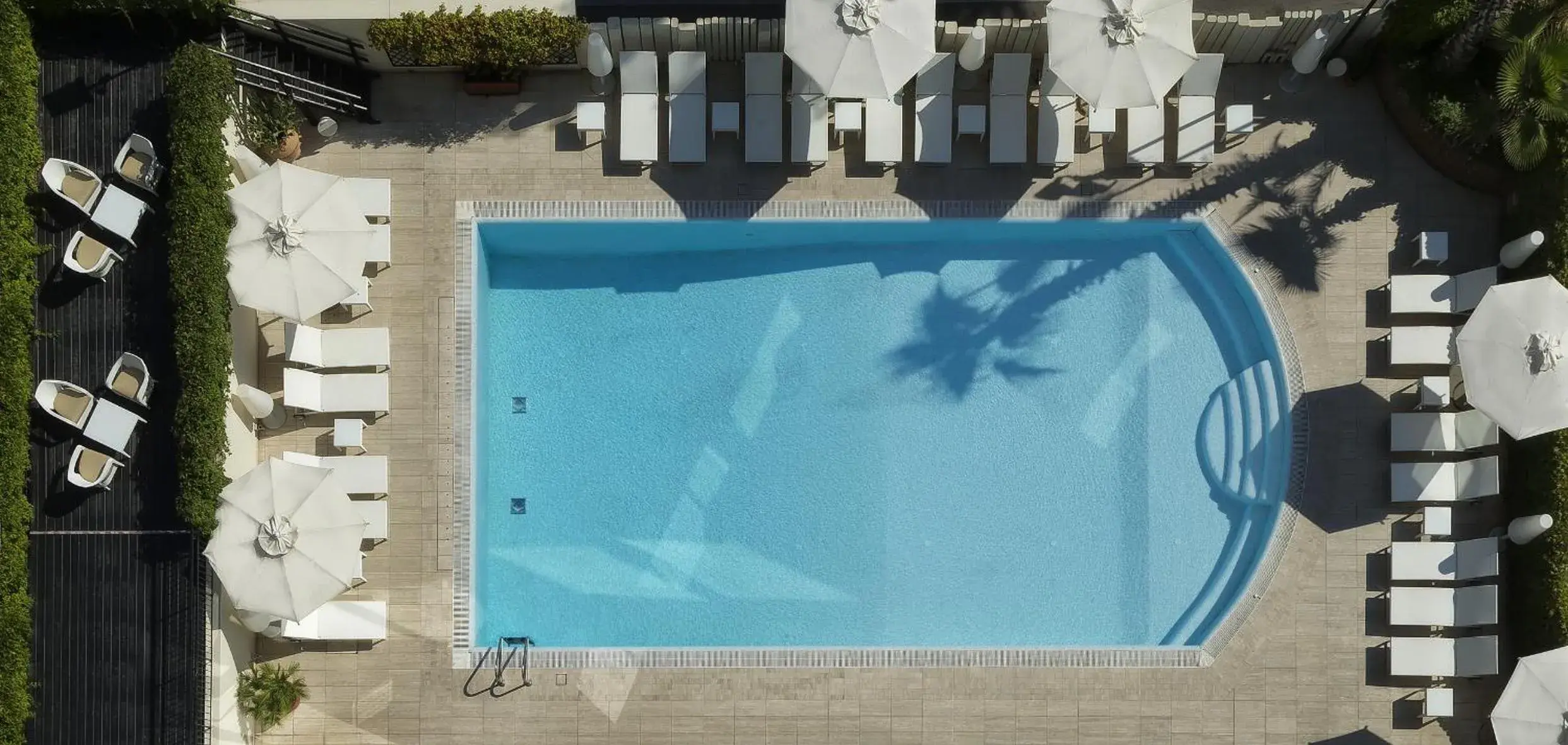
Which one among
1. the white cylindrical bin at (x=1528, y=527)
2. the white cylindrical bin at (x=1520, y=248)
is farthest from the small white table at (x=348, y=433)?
the white cylindrical bin at (x=1520, y=248)

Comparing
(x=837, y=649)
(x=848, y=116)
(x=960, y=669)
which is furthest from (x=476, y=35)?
(x=960, y=669)

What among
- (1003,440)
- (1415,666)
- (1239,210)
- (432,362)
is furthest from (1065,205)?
(432,362)

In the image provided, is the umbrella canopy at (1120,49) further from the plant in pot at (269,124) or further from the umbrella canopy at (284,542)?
the umbrella canopy at (284,542)

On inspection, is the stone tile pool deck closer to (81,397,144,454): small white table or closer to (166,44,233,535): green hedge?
(166,44,233,535): green hedge

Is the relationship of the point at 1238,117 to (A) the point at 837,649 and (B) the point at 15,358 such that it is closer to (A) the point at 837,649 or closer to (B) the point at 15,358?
(A) the point at 837,649

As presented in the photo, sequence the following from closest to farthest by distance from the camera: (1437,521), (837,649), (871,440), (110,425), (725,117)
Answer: (110,425), (1437,521), (725,117), (837,649), (871,440)

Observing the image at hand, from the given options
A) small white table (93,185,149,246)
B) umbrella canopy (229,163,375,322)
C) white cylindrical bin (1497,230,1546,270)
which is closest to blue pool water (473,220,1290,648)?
umbrella canopy (229,163,375,322)
